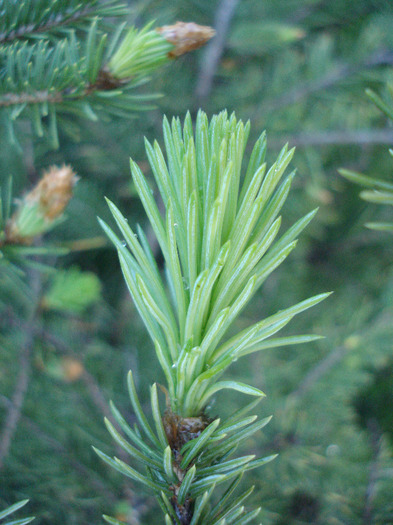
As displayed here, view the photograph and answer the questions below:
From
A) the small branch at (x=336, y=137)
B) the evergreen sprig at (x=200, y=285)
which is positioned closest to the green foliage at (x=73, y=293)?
the evergreen sprig at (x=200, y=285)

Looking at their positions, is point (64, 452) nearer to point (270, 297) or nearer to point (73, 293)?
point (73, 293)

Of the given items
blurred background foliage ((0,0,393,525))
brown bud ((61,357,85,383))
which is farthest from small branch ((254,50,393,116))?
brown bud ((61,357,85,383))

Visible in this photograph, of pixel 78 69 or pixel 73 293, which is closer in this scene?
pixel 78 69

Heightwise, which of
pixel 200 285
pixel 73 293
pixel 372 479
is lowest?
pixel 372 479

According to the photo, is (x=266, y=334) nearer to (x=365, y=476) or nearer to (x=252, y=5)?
(x=365, y=476)

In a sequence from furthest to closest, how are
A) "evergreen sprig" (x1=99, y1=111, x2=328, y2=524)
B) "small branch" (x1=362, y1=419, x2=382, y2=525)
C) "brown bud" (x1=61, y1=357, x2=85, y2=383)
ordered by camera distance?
"brown bud" (x1=61, y1=357, x2=85, y2=383)
"small branch" (x1=362, y1=419, x2=382, y2=525)
"evergreen sprig" (x1=99, y1=111, x2=328, y2=524)

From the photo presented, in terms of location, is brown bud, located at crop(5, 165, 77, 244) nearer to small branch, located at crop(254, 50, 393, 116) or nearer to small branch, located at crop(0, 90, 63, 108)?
small branch, located at crop(0, 90, 63, 108)

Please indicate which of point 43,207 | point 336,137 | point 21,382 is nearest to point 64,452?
point 21,382

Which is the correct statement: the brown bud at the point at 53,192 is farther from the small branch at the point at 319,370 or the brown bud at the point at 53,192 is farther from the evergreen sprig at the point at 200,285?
the small branch at the point at 319,370
